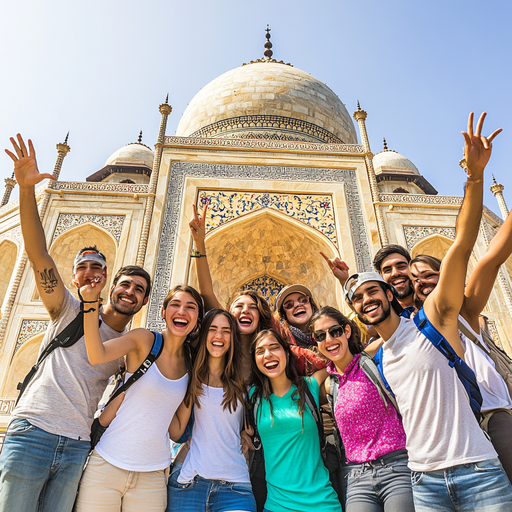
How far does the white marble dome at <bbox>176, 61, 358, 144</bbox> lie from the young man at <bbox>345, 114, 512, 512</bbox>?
8276mm

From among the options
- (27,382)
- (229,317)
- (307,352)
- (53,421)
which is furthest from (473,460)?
(27,382)

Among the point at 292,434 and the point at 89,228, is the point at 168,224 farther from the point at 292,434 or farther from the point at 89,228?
the point at 292,434

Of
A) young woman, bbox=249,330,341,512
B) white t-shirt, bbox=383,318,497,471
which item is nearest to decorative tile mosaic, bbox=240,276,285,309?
young woman, bbox=249,330,341,512

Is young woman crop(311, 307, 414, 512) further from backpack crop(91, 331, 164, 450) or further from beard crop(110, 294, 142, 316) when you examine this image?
beard crop(110, 294, 142, 316)

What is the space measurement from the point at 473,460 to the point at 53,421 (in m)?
1.56

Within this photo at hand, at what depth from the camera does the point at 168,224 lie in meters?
6.89

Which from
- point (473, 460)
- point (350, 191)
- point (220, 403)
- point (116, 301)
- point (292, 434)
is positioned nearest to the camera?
point (473, 460)

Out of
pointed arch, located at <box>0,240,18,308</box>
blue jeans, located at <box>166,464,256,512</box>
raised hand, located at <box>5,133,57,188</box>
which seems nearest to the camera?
blue jeans, located at <box>166,464,256,512</box>

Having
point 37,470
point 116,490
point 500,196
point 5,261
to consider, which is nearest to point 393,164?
point 500,196

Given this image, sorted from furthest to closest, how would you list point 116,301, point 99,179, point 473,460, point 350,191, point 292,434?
point 99,179, point 350,191, point 116,301, point 292,434, point 473,460

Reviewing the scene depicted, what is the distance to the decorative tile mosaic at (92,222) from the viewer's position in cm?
709

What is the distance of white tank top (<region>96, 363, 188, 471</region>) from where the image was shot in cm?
149

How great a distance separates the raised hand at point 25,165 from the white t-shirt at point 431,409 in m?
1.91

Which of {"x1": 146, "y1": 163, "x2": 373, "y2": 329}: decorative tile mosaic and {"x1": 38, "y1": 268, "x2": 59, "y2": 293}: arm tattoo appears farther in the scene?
{"x1": 146, "y1": 163, "x2": 373, "y2": 329}: decorative tile mosaic
